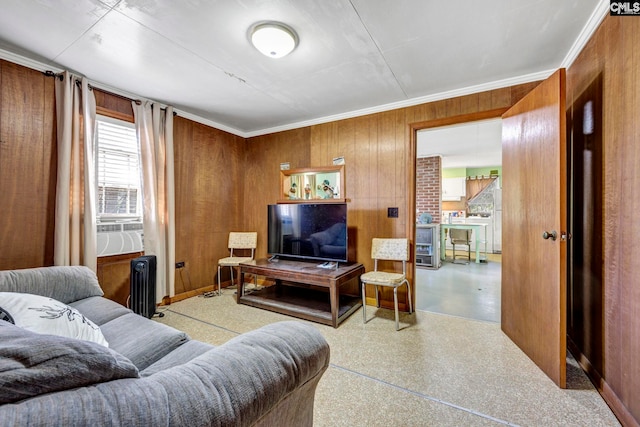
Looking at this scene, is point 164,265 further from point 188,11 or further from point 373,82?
point 373,82

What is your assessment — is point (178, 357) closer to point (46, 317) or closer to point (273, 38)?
point (46, 317)

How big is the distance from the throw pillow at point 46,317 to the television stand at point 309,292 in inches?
72.3

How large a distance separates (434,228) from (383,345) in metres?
3.55

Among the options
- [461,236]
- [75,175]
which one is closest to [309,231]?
[75,175]

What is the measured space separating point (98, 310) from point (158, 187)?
1.78 metres

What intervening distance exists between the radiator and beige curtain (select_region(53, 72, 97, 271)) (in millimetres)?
368

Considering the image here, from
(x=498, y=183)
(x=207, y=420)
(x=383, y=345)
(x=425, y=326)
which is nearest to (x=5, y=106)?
(x=207, y=420)

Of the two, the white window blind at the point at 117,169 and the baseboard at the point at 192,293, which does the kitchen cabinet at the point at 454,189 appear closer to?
the baseboard at the point at 192,293

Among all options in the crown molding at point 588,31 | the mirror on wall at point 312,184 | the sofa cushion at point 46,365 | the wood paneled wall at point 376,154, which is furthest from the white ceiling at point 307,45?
the sofa cushion at point 46,365

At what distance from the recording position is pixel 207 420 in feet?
1.97

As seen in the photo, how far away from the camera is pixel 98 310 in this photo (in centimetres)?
174

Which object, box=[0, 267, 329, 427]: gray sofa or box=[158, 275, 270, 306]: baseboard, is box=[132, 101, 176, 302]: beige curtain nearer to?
box=[158, 275, 270, 306]: baseboard

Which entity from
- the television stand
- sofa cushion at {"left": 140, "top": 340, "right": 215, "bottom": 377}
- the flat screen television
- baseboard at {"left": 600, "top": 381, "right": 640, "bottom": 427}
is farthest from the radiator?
baseboard at {"left": 600, "top": 381, "right": 640, "bottom": 427}

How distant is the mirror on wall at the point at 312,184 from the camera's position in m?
3.63
